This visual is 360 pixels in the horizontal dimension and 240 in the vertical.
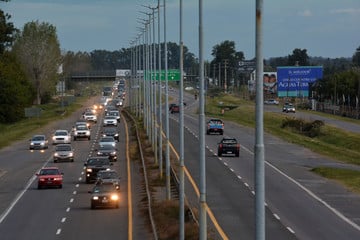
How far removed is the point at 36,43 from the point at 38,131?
6307 cm

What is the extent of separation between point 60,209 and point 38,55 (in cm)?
12892

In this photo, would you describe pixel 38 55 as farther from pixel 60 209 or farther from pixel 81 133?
pixel 60 209

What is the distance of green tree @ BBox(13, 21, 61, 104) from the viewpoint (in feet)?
560

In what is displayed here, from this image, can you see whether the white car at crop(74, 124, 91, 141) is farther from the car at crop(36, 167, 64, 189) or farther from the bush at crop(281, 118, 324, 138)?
the car at crop(36, 167, 64, 189)

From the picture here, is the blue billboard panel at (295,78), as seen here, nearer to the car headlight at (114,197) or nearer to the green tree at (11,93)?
the green tree at (11,93)

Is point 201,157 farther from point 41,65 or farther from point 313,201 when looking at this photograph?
point 41,65

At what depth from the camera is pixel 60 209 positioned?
4503 centimetres

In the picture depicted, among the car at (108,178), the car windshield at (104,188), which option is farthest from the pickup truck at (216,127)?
the car windshield at (104,188)

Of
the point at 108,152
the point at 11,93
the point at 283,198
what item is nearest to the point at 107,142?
the point at 108,152

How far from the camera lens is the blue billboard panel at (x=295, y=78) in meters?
111

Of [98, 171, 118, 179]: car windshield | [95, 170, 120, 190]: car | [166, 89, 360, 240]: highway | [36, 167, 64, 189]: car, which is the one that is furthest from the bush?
[95, 170, 120, 190]: car

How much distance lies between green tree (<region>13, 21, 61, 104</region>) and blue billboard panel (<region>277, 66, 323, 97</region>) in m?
68.8

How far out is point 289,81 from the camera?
370ft

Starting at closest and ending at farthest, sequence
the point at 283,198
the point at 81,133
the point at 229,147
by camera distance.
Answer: the point at 283,198
the point at 229,147
the point at 81,133
